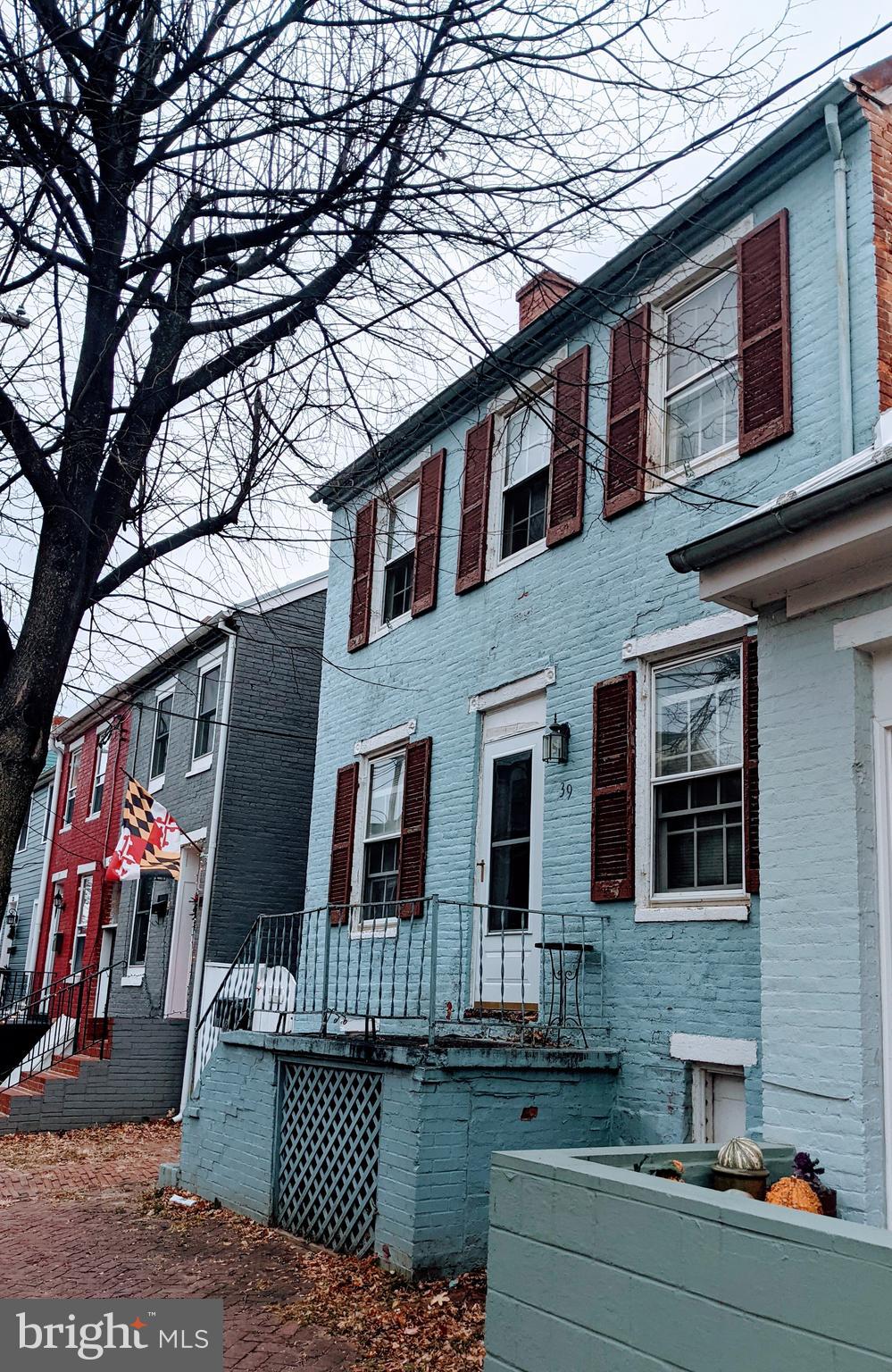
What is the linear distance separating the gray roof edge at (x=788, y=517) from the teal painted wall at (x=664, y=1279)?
2.49 meters

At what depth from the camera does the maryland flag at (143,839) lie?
1499 cm

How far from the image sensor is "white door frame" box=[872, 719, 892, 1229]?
442cm

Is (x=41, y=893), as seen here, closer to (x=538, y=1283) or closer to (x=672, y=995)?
(x=672, y=995)

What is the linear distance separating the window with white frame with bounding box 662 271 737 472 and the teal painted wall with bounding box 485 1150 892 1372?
569cm

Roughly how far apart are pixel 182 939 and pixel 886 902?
13874mm

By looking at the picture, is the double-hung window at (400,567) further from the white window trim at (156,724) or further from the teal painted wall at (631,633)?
the white window trim at (156,724)

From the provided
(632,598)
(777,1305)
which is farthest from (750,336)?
(777,1305)

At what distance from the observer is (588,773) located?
8961 mm

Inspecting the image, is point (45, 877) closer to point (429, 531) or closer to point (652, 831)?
point (429, 531)

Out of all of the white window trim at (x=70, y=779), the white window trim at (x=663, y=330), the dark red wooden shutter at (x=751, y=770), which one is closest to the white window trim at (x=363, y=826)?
the white window trim at (x=663, y=330)

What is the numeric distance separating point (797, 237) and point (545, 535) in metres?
3.13

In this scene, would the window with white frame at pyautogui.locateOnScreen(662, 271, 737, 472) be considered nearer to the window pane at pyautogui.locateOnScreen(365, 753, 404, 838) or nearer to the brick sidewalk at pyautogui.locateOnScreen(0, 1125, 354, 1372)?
the window pane at pyautogui.locateOnScreen(365, 753, 404, 838)

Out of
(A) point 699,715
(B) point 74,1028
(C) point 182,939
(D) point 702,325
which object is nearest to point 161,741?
(C) point 182,939

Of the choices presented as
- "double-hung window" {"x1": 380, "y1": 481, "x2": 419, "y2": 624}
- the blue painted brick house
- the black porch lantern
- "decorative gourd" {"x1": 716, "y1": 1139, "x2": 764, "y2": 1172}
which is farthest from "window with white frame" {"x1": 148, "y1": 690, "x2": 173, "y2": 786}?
"decorative gourd" {"x1": 716, "y1": 1139, "x2": 764, "y2": 1172}
